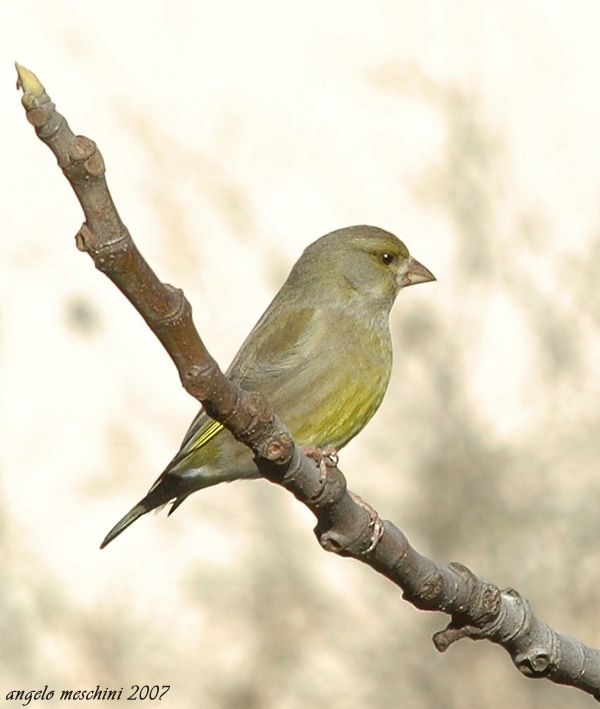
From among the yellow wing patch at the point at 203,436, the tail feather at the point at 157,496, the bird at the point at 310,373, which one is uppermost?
the bird at the point at 310,373

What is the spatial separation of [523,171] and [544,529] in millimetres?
2213

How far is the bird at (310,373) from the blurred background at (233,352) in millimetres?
2257

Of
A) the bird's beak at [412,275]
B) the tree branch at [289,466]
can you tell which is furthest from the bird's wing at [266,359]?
the tree branch at [289,466]

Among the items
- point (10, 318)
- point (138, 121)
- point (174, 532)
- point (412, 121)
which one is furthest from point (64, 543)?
point (412, 121)

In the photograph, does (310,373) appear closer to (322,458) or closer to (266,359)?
(266,359)

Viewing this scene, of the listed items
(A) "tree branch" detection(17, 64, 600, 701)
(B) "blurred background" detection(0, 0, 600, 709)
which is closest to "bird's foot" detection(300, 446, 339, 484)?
(A) "tree branch" detection(17, 64, 600, 701)

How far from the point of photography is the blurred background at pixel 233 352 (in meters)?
6.86

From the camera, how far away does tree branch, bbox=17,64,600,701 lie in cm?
193

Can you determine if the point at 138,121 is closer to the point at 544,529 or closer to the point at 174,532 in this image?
the point at 174,532

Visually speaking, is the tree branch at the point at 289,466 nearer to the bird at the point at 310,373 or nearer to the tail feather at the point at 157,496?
the bird at the point at 310,373

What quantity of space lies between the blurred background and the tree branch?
3613 millimetres

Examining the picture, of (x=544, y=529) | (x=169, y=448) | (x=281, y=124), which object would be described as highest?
(x=281, y=124)

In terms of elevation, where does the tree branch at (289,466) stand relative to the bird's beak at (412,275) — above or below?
below

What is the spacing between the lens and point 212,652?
22.6 feet
